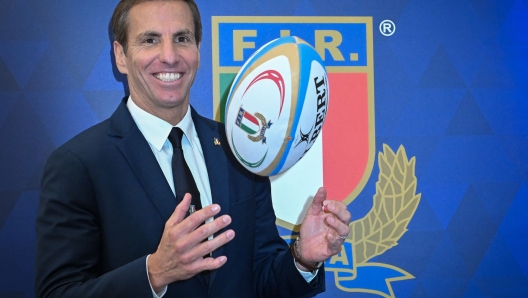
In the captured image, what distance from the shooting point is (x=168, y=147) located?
4.89ft

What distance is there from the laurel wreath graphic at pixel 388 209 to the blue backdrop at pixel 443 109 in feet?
0.11

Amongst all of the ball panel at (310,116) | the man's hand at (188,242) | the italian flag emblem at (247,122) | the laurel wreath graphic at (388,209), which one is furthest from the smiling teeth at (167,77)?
the laurel wreath graphic at (388,209)

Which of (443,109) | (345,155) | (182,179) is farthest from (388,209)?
(182,179)

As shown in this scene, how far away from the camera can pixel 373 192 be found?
7.03 feet

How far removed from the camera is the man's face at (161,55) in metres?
1.45

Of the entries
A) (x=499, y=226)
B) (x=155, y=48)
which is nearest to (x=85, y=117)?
(x=155, y=48)

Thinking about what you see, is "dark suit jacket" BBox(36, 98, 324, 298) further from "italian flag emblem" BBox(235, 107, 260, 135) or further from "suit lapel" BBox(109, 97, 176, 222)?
"italian flag emblem" BBox(235, 107, 260, 135)

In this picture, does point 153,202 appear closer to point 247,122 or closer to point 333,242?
point 247,122

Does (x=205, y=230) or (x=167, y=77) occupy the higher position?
(x=167, y=77)

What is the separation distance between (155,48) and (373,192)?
3.66 ft

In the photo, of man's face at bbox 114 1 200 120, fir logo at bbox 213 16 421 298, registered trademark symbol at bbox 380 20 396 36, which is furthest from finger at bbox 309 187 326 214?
registered trademark symbol at bbox 380 20 396 36

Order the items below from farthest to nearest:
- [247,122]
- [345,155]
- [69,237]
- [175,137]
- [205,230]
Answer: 1. [345,155]
2. [175,137]
3. [247,122]
4. [69,237]
5. [205,230]

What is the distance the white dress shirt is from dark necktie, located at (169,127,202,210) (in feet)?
0.08

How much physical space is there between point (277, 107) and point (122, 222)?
501 millimetres
